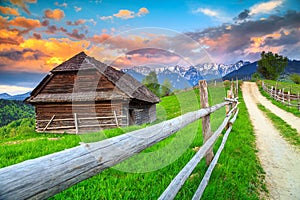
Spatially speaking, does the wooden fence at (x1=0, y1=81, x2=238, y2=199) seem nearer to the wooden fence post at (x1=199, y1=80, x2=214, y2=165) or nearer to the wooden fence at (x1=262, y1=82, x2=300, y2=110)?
the wooden fence post at (x1=199, y1=80, x2=214, y2=165)

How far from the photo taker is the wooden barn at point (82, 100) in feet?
48.2

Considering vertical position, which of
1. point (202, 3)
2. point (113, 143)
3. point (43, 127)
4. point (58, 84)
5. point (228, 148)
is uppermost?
point (202, 3)

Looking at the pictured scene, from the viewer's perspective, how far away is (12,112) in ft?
286

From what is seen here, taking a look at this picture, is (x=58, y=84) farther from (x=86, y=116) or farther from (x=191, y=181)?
(x=191, y=181)

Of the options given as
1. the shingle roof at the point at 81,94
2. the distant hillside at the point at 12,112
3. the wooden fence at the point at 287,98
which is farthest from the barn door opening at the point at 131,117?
the distant hillside at the point at 12,112

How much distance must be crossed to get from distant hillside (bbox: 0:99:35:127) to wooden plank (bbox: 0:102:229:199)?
9609 centimetres

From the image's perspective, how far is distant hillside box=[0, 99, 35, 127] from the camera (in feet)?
277

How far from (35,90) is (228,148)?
54.3 feet

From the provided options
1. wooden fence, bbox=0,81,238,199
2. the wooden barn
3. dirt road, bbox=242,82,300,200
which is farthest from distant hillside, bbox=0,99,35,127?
wooden fence, bbox=0,81,238,199

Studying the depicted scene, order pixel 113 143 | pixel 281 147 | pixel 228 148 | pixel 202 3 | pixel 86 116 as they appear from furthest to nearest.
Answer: pixel 202 3 → pixel 86 116 → pixel 281 147 → pixel 228 148 → pixel 113 143

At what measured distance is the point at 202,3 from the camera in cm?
2814

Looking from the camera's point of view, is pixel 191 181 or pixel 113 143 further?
pixel 191 181

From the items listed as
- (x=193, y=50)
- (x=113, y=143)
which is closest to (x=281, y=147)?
(x=193, y=50)

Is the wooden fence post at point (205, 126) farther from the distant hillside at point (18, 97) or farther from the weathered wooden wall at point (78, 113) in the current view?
the distant hillside at point (18, 97)
